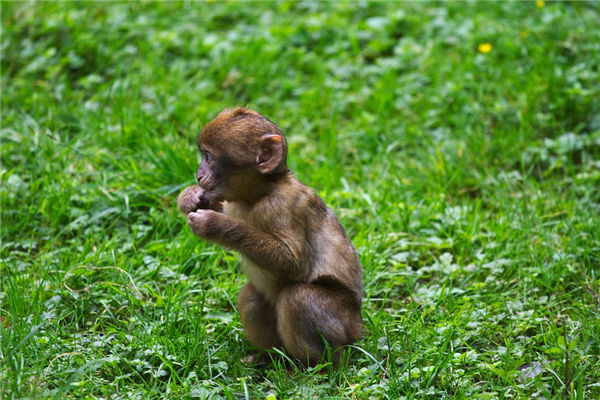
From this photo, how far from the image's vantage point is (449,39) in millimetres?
8688

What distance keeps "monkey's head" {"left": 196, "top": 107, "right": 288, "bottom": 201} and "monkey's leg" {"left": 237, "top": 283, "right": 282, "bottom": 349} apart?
68cm

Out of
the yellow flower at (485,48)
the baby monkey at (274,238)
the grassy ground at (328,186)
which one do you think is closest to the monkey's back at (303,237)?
the baby monkey at (274,238)

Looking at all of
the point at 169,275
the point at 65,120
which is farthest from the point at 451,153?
the point at 65,120

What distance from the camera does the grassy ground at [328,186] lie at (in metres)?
4.45

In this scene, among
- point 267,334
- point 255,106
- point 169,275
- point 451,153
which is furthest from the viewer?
point 255,106

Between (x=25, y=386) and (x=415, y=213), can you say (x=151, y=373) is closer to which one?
(x=25, y=386)

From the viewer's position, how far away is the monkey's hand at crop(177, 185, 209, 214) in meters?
4.69

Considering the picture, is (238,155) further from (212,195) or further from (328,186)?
(328,186)

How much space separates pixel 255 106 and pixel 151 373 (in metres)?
4.24

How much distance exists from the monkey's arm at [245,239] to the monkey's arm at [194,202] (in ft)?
0.68

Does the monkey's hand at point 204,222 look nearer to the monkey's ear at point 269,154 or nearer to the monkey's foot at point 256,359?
the monkey's ear at point 269,154

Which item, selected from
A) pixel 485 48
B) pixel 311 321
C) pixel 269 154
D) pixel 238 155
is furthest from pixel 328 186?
pixel 485 48

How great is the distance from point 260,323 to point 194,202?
2.79 feet

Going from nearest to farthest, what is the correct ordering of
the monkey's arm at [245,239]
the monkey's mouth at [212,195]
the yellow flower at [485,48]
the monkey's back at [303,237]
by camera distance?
the monkey's arm at [245,239] → the monkey's back at [303,237] → the monkey's mouth at [212,195] → the yellow flower at [485,48]
